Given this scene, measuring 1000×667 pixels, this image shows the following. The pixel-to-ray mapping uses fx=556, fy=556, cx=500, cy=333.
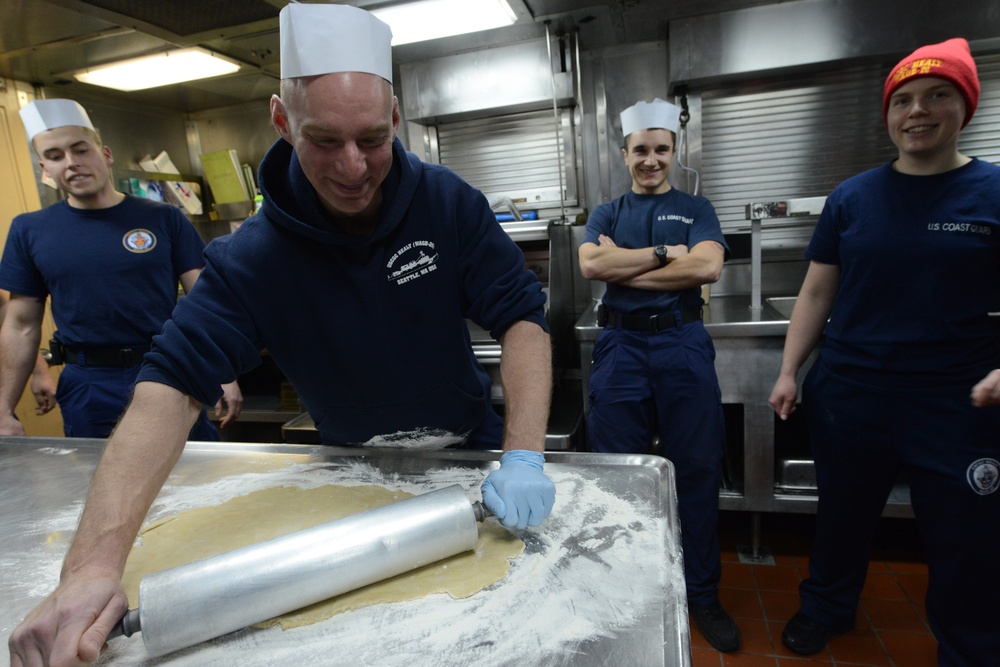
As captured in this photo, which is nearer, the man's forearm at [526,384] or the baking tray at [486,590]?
the baking tray at [486,590]

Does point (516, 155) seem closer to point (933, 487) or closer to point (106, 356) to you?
point (106, 356)

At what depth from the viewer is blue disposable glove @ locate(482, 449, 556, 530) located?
2.79ft

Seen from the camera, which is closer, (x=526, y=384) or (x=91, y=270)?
(x=526, y=384)

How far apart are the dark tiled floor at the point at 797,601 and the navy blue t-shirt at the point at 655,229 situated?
107cm

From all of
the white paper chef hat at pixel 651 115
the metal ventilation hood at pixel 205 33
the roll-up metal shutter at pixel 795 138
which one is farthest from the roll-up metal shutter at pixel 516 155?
the white paper chef hat at pixel 651 115

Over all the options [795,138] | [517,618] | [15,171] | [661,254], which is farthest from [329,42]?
[15,171]

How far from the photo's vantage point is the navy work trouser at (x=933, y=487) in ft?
4.70

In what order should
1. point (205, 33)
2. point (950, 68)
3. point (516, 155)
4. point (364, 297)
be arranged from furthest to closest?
point (516, 155)
point (205, 33)
point (950, 68)
point (364, 297)

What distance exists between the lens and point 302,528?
0.96m

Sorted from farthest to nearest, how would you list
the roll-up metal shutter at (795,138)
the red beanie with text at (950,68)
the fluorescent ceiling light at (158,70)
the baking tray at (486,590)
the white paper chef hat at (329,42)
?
the roll-up metal shutter at (795,138) → the fluorescent ceiling light at (158,70) → the red beanie with text at (950,68) → the white paper chef hat at (329,42) → the baking tray at (486,590)

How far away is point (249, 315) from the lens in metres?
1.12

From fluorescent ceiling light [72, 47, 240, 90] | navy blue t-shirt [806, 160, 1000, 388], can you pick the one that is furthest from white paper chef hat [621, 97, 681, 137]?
fluorescent ceiling light [72, 47, 240, 90]

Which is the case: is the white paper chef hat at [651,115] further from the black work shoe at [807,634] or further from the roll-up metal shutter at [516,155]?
the black work shoe at [807,634]

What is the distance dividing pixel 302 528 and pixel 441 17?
1961 millimetres
